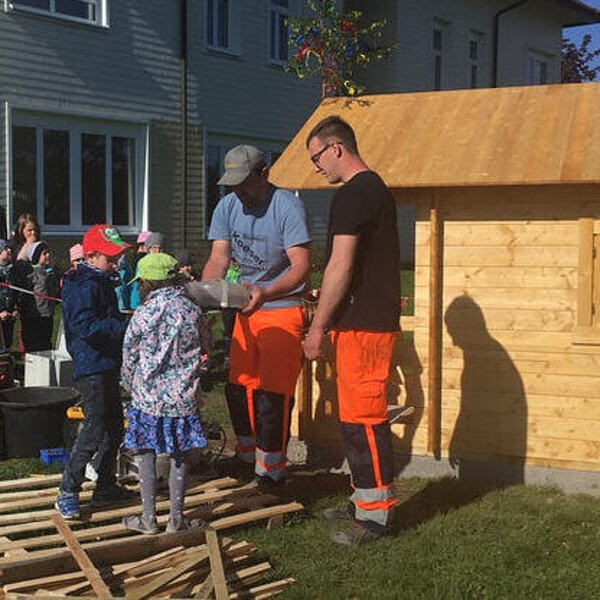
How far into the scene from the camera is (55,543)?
4867 mm

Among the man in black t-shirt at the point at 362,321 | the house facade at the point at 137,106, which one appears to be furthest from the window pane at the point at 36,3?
the man in black t-shirt at the point at 362,321

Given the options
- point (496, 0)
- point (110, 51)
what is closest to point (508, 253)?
point (110, 51)

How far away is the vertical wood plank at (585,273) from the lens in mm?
6145

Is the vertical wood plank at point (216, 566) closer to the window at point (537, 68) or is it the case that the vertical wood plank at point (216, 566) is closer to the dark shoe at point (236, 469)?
the dark shoe at point (236, 469)

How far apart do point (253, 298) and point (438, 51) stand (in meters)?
20.6

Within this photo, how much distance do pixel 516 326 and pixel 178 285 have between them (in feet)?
8.25

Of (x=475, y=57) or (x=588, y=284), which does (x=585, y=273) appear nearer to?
(x=588, y=284)

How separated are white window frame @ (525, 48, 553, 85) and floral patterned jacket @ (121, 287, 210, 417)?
85.4 feet

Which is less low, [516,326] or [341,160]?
[341,160]

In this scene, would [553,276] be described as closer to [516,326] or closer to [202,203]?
[516,326]

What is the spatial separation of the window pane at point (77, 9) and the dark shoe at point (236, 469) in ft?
34.8

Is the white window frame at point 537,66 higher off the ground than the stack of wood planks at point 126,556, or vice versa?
the white window frame at point 537,66

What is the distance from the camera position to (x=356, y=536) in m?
5.19

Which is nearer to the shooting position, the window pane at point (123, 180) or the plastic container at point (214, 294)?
the plastic container at point (214, 294)
